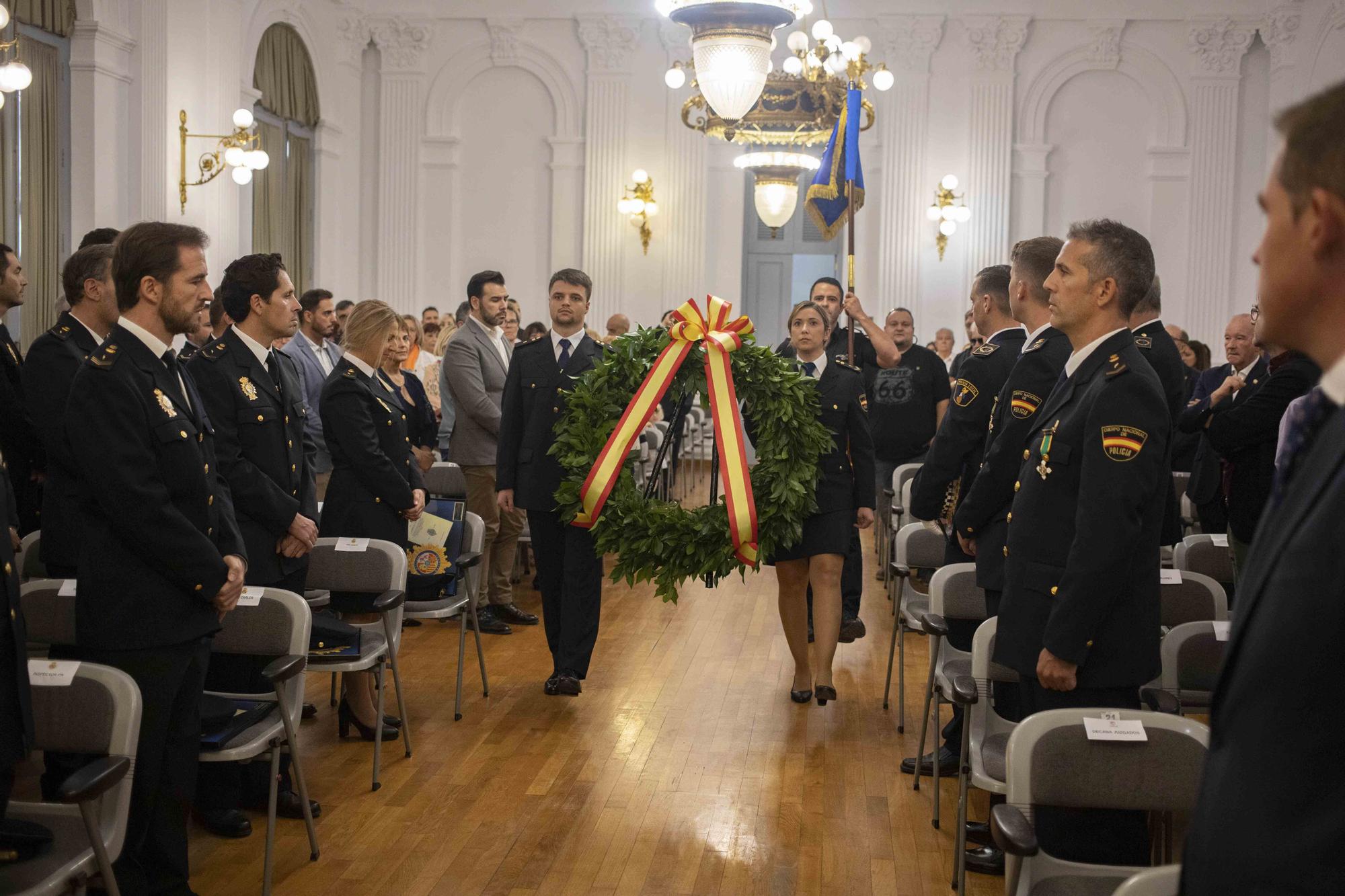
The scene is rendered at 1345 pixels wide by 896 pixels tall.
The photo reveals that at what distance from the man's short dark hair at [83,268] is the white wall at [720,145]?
9.75 meters

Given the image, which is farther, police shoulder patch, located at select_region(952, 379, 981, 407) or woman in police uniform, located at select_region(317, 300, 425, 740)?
woman in police uniform, located at select_region(317, 300, 425, 740)

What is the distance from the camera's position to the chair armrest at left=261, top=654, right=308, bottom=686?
3318 millimetres

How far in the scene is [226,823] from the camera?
3.78m

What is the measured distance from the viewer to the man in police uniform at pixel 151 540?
298 cm

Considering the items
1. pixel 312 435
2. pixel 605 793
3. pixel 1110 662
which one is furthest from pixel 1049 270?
pixel 312 435

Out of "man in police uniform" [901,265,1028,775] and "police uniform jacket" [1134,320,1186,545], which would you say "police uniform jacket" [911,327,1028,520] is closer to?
"man in police uniform" [901,265,1028,775]

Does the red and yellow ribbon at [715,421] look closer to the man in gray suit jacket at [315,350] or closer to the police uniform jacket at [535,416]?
the police uniform jacket at [535,416]

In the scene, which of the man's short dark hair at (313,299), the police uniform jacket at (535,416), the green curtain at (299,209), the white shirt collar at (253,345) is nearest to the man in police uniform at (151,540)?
the white shirt collar at (253,345)

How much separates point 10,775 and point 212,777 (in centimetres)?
150

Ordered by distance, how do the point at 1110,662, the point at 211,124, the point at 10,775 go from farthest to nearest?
the point at 211,124
the point at 1110,662
the point at 10,775

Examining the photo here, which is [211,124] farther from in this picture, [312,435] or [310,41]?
[312,435]

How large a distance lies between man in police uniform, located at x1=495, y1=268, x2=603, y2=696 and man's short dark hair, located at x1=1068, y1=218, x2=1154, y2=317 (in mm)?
2690

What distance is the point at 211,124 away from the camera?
10.6 m

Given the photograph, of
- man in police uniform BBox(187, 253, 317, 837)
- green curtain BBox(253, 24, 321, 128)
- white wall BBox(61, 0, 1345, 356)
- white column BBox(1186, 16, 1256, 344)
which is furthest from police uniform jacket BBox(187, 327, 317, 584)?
white column BBox(1186, 16, 1256, 344)
